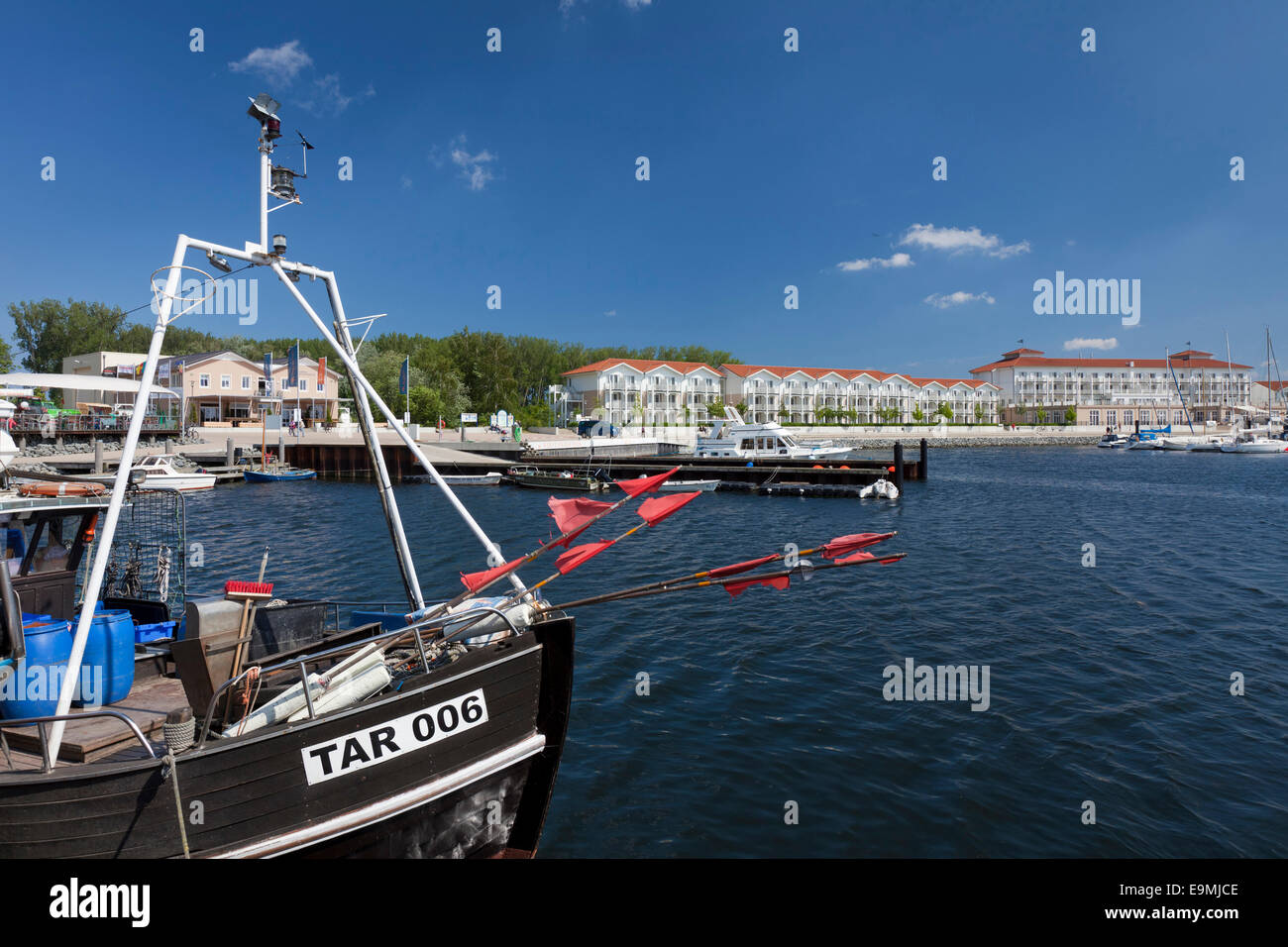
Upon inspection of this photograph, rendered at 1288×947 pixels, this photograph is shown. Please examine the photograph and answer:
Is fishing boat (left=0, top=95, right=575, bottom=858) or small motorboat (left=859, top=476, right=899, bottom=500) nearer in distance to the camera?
fishing boat (left=0, top=95, right=575, bottom=858)

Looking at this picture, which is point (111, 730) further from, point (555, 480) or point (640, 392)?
point (640, 392)

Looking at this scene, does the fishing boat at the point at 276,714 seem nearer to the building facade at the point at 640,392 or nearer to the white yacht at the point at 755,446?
the white yacht at the point at 755,446

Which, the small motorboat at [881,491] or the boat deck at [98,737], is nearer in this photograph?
the boat deck at [98,737]

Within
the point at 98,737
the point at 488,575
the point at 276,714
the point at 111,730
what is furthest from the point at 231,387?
the point at 276,714

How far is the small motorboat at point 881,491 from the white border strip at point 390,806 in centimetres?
3725

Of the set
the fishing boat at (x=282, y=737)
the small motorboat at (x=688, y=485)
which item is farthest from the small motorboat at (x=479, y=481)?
the fishing boat at (x=282, y=737)

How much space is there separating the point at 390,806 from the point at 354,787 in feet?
1.23

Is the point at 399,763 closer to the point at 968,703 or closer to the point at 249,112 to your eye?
the point at 249,112

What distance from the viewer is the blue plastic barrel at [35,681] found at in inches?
253

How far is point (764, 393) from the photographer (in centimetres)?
14112

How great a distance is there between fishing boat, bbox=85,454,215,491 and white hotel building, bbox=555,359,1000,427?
7257 cm

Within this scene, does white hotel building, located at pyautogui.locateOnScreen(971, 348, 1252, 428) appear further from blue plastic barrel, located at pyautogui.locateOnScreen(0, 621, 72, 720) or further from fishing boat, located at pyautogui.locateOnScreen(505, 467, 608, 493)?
blue plastic barrel, located at pyautogui.locateOnScreen(0, 621, 72, 720)

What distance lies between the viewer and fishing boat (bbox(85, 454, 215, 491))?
4247 centimetres
